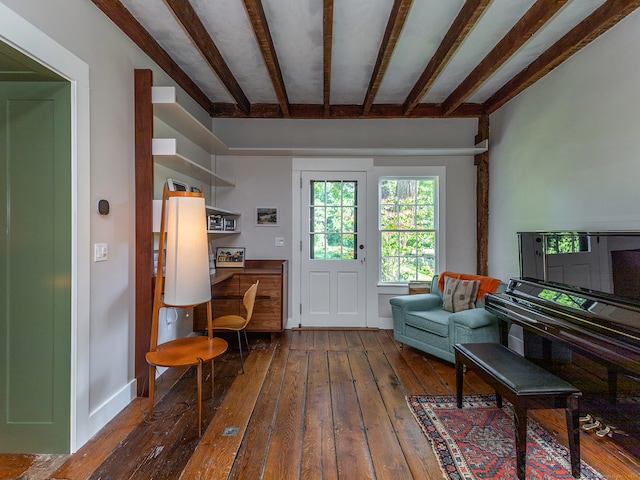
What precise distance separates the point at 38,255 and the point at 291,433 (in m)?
1.82

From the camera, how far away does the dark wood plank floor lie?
1572 millimetres

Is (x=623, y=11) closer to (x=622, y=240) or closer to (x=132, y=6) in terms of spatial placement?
(x=622, y=240)

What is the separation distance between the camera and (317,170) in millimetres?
3854

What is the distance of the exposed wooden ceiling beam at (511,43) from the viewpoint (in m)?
1.95

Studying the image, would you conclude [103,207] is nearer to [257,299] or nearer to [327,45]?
[257,299]

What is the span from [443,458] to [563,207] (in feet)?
7.30

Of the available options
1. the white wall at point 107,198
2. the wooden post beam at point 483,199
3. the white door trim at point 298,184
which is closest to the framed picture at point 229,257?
the white door trim at point 298,184

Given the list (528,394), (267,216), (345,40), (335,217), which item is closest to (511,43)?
(345,40)

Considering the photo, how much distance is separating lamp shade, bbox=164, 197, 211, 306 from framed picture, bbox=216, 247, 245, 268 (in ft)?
6.04

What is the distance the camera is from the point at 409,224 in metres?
3.87

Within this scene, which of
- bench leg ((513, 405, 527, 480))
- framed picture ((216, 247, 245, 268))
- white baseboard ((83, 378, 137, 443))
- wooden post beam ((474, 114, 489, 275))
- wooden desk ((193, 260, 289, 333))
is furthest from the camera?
framed picture ((216, 247, 245, 268))

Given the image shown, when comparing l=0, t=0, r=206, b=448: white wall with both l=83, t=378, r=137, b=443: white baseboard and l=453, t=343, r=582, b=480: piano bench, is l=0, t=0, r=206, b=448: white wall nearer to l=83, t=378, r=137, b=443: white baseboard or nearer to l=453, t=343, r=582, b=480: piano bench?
l=83, t=378, r=137, b=443: white baseboard

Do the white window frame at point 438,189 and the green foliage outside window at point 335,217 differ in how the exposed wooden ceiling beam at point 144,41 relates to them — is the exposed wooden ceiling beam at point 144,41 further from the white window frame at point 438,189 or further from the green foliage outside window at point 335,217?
the white window frame at point 438,189

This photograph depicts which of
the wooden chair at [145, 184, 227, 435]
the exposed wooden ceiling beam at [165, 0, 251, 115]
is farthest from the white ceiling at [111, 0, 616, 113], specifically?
the wooden chair at [145, 184, 227, 435]
